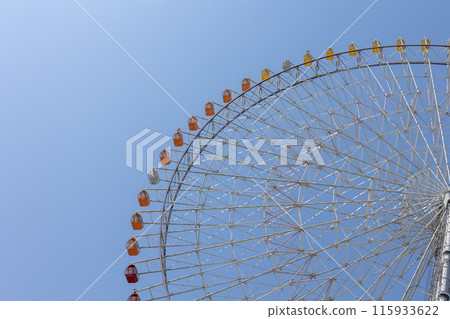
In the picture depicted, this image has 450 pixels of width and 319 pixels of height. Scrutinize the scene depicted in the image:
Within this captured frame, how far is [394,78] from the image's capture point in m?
28.6

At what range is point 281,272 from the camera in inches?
1014

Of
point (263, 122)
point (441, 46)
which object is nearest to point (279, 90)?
point (263, 122)

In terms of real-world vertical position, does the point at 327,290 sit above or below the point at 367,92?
below

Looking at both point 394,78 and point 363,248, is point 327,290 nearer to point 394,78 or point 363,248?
point 363,248

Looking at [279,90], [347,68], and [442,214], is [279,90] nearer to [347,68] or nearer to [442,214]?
[347,68]

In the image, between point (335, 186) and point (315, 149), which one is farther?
point (315, 149)

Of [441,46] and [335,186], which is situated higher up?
[441,46]

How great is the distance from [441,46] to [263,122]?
987cm

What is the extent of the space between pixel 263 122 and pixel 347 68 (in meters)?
5.53

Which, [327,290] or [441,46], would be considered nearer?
[327,290]
